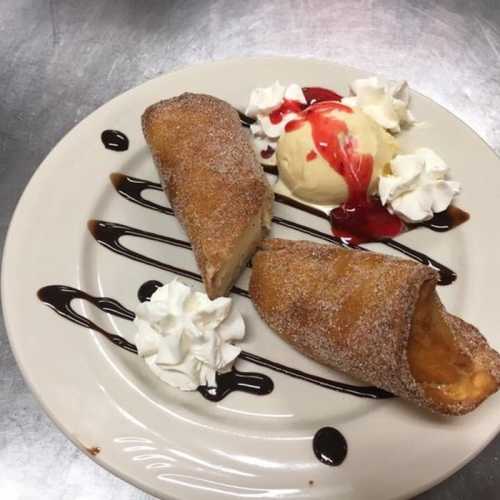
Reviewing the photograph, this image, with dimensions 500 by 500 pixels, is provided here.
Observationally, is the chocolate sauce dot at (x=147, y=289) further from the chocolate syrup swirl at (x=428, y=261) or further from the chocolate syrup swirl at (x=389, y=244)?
the chocolate syrup swirl at (x=428, y=261)

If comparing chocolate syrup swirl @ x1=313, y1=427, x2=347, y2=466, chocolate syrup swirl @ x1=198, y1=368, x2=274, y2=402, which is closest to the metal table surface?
chocolate syrup swirl @ x1=198, y1=368, x2=274, y2=402

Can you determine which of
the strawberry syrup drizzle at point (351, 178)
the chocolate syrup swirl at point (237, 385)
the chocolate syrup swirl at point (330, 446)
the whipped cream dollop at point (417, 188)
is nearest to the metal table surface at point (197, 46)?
the whipped cream dollop at point (417, 188)

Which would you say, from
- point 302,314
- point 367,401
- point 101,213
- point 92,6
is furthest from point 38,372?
point 92,6

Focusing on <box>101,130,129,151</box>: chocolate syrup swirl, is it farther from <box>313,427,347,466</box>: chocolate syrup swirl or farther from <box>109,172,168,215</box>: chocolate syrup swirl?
<box>313,427,347,466</box>: chocolate syrup swirl

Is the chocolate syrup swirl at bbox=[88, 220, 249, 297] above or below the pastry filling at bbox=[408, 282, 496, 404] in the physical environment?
below

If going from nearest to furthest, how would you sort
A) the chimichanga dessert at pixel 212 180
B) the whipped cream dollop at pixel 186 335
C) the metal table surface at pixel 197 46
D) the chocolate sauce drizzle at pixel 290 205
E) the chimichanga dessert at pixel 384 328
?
the chimichanga dessert at pixel 384 328 < the whipped cream dollop at pixel 186 335 < the chimichanga dessert at pixel 212 180 < the chocolate sauce drizzle at pixel 290 205 < the metal table surface at pixel 197 46

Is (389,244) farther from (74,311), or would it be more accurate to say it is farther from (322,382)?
(74,311)

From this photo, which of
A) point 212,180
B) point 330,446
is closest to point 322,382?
point 330,446
